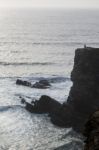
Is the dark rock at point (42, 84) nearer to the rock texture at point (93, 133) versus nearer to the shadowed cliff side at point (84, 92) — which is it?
the shadowed cliff side at point (84, 92)

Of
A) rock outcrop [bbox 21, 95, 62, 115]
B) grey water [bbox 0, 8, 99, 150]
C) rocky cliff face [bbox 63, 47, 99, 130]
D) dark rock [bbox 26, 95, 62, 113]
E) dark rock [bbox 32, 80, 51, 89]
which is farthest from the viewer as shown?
dark rock [bbox 32, 80, 51, 89]

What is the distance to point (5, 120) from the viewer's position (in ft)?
166

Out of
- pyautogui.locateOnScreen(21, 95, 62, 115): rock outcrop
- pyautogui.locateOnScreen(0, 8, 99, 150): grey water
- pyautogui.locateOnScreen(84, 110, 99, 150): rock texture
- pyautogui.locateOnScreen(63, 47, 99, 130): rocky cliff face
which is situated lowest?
pyautogui.locateOnScreen(0, 8, 99, 150): grey water

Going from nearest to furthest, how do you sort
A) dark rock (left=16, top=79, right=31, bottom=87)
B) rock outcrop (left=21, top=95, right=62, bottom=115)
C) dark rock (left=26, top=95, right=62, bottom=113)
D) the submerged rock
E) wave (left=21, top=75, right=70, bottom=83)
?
rock outcrop (left=21, top=95, right=62, bottom=115) → dark rock (left=26, top=95, right=62, bottom=113) → the submerged rock → dark rock (left=16, top=79, right=31, bottom=87) → wave (left=21, top=75, right=70, bottom=83)

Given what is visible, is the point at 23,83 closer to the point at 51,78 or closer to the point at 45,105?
the point at 51,78

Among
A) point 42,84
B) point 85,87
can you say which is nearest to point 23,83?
point 42,84

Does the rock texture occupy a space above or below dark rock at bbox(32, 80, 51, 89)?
above

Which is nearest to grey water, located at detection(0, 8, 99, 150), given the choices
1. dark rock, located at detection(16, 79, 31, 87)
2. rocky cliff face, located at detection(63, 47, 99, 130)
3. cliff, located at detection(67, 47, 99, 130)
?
dark rock, located at detection(16, 79, 31, 87)

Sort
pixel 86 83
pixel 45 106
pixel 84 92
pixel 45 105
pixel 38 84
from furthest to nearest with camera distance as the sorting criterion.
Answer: pixel 38 84
pixel 45 106
pixel 45 105
pixel 84 92
pixel 86 83

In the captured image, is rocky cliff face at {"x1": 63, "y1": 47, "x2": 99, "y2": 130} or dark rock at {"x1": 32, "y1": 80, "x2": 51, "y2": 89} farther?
dark rock at {"x1": 32, "y1": 80, "x2": 51, "y2": 89}

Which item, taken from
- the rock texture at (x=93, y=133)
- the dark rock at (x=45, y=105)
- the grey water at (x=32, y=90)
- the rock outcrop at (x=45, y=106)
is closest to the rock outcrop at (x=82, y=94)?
the rock outcrop at (x=45, y=106)

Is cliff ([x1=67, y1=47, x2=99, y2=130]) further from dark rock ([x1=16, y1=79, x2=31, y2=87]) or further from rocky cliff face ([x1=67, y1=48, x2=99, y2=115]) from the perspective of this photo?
dark rock ([x1=16, y1=79, x2=31, y2=87])

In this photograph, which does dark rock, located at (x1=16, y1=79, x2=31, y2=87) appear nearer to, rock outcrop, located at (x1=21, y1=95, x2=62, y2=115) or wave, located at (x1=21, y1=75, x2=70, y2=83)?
wave, located at (x1=21, y1=75, x2=70, y2=83)

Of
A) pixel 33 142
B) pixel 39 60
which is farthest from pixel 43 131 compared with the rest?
pixel 39 60
